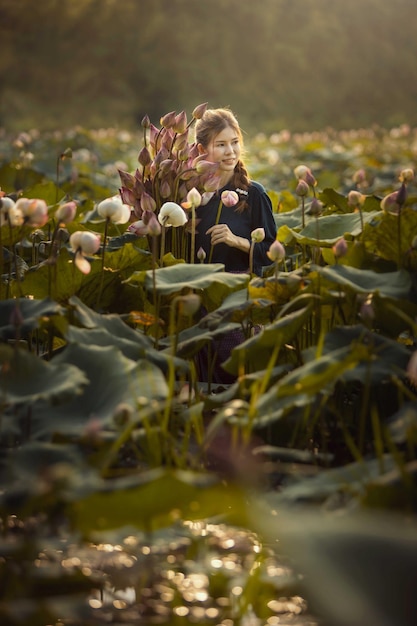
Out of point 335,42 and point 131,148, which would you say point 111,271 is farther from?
point 335,42

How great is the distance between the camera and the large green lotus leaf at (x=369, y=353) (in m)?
1.47

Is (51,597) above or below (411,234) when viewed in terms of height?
below

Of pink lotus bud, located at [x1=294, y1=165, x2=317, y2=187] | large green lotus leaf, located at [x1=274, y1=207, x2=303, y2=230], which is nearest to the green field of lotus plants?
pink lotus bud, located at [x1=294, y1=165, x2=317, y2=187]

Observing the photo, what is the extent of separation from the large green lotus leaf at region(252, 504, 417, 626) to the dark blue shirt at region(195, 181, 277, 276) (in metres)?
1.41

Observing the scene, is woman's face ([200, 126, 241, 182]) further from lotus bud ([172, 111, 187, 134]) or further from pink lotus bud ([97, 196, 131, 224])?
pink lotus bud ([97, 196, 131, 224])

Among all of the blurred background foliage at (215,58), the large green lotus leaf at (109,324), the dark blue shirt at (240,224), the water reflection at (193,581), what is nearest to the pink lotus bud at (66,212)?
the large green lotus leaf at (109,324)

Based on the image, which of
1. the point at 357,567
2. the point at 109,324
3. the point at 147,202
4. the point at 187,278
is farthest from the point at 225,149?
→ the point at 357,567

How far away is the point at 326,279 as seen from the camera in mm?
1730

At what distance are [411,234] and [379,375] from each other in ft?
1.47

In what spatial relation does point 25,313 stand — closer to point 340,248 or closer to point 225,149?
point 340,248

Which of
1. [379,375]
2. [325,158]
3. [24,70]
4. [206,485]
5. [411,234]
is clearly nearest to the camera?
[206,485]

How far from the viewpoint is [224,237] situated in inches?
88.2

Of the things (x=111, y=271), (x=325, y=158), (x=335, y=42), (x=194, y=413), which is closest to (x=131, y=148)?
(x=325, y=158)

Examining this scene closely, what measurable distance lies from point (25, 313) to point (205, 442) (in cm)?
42
